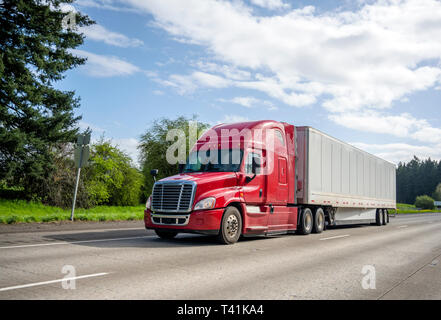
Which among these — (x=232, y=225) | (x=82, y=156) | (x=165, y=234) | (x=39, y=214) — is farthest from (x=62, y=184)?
(x=232, y=225)

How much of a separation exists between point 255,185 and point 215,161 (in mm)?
1395

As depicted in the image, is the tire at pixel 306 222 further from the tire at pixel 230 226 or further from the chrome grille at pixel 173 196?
the chrome grille at pixel 173 196

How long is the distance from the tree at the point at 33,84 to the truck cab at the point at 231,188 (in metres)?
13.6

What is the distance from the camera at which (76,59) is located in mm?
23438

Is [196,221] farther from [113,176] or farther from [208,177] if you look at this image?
[113,176]

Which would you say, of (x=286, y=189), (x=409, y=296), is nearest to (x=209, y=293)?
(x=409, y=296)

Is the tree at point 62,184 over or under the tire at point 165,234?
over

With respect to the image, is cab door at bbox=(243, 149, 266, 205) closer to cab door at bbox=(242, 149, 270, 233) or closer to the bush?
cab door at bbox=(242, 149, 270, 233)

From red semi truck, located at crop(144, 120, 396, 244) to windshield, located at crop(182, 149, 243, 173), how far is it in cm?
3

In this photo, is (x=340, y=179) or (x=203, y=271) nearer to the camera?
(x=203, y=271)

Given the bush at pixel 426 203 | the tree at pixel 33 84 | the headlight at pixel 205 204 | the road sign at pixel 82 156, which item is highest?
the tree at pixel 33 84

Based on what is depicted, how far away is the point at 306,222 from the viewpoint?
15.1 metres

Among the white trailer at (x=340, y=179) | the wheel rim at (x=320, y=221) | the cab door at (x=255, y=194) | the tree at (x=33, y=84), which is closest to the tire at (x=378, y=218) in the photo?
the white trailer at (x=340, y=179)

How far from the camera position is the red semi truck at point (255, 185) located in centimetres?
1018
